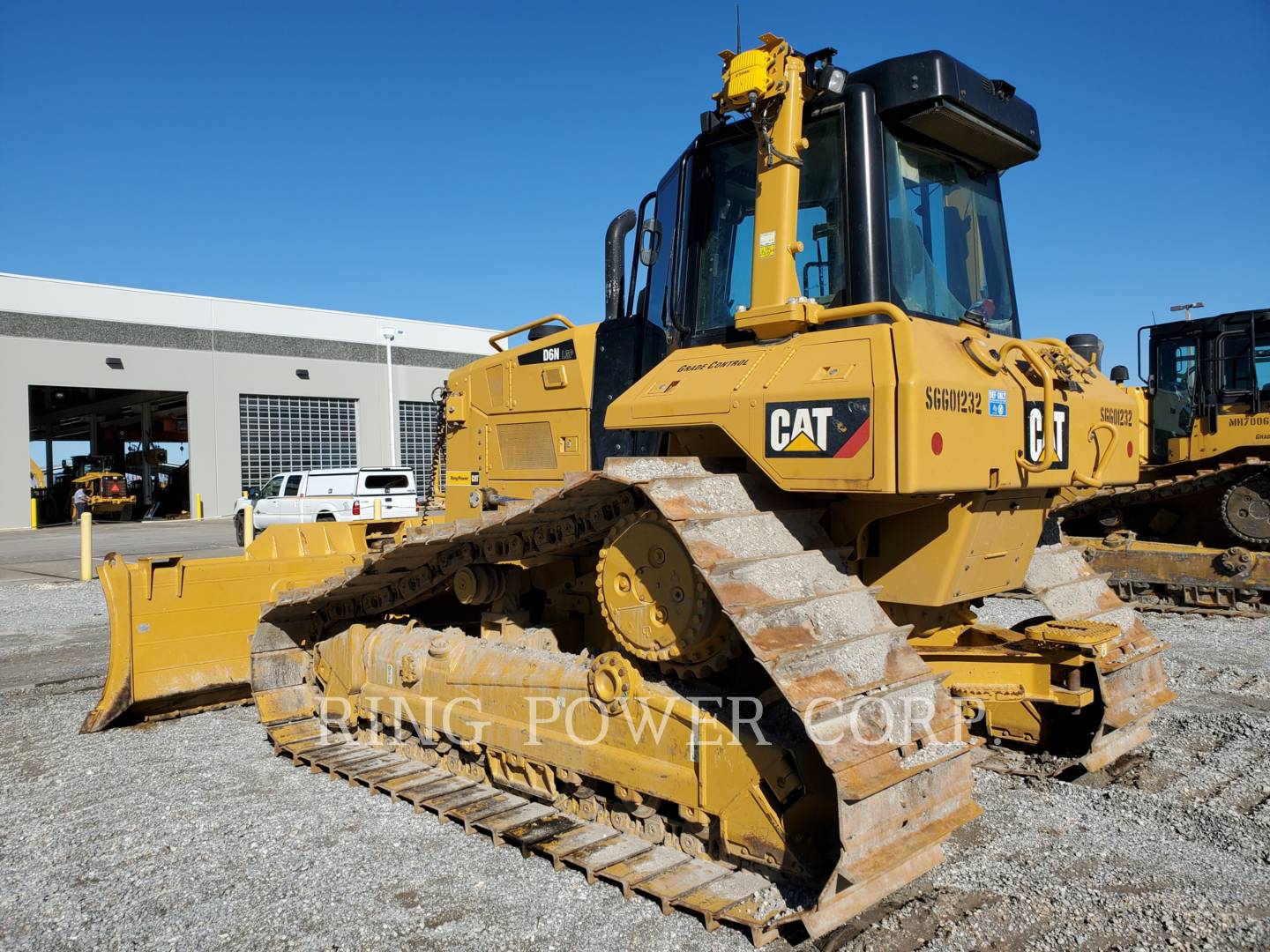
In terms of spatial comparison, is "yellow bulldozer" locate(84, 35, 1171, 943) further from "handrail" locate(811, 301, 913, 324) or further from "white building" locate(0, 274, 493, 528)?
"white building" locate(0, 274, 493, 528)

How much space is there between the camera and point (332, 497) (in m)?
Result: 21.6

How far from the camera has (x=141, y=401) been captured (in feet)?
117

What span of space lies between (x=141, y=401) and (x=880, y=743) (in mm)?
37695

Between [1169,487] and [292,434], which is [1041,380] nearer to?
[1169,487]

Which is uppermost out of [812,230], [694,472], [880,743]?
[812,230]

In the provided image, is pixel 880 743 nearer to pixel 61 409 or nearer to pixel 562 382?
pixel 562 382

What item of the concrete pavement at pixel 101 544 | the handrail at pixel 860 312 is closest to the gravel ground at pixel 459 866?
the handrail at pixel 860 312

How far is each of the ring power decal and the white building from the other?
29243 millimetres

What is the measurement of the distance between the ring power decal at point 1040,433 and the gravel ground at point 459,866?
1701mm

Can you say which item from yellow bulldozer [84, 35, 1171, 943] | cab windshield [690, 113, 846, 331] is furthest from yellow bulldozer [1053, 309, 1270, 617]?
cab windshield [690, 113, 846, 331]

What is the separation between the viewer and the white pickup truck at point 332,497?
21109 millimetres

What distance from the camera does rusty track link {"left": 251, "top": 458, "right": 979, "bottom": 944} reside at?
10.5ft

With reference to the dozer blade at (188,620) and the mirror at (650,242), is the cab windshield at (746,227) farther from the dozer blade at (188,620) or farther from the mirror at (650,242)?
the dozer blade at (188,620)

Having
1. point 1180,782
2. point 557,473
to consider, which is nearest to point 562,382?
point 557,473
